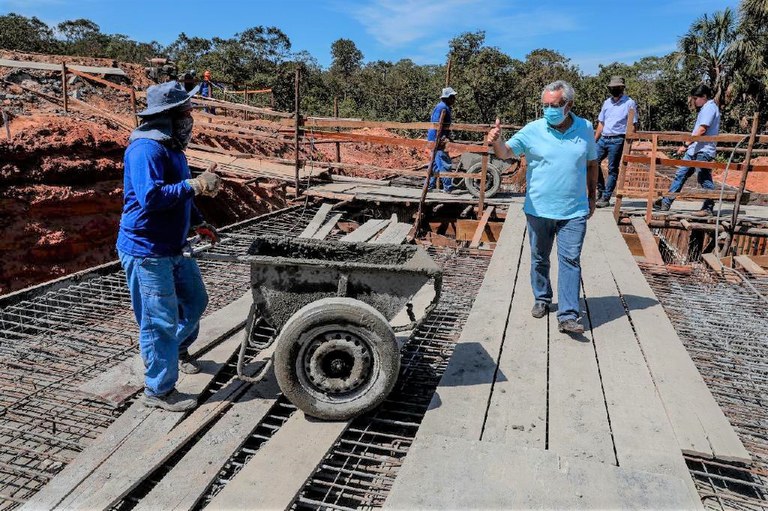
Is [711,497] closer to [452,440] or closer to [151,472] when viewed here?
[452,440]

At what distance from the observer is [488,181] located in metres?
9.01

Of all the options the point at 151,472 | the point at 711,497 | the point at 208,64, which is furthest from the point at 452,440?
the point at 208,64

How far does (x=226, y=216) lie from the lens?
43.2 feet

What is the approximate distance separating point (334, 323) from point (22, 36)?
123 feet

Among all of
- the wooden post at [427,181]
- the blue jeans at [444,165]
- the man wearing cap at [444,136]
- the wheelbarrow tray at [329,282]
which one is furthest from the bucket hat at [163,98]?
the blue jeans at [444,165]

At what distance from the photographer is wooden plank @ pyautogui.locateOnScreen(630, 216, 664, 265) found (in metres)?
6.27

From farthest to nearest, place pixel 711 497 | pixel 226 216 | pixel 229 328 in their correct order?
pixel 226 216 → pixel 229 328 → pixel 711 497

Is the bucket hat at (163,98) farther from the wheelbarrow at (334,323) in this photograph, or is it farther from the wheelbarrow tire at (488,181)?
the wheelbarrow tire at (488,181)

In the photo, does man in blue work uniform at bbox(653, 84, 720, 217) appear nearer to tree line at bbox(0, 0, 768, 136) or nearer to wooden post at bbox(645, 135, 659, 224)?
wooden post at bbox(645, 135, 659, 224)

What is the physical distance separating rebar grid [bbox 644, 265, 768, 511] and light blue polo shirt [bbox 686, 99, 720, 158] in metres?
2.33

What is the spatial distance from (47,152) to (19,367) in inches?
330

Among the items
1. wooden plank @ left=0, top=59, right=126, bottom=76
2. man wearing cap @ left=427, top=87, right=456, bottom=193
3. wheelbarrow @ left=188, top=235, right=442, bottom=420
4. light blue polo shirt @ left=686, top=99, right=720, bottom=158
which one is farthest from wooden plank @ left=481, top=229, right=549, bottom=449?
wooden plank @ left=0, top=59, right=126, bottom=76

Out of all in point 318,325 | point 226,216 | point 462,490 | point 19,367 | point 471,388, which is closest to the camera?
point 462,490

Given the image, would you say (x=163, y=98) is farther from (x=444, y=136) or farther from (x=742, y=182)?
(x=742, y=182)
